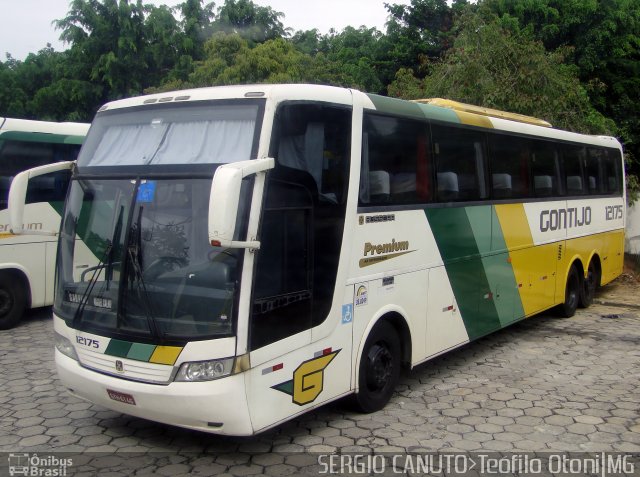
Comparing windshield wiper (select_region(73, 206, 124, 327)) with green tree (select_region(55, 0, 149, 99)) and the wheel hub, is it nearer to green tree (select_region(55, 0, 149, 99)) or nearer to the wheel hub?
the wheel hub

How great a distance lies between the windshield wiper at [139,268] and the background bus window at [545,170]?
6.07m

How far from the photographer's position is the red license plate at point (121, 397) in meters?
4.79

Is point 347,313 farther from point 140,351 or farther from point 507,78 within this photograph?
point 507,78

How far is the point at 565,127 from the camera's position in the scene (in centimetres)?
1480

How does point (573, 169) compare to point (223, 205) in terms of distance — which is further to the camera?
point (573, 169)

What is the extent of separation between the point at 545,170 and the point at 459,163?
2.67m

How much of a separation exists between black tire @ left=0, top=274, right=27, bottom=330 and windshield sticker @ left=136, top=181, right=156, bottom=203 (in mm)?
5388

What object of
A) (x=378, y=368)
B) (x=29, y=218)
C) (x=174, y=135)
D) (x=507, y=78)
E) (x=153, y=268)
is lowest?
(x=378, y=368)

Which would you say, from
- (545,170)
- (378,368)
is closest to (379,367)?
(378,368)

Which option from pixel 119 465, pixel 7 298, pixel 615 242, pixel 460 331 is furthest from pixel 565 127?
pixel 119 465

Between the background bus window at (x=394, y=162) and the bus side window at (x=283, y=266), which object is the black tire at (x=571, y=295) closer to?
the background bus window at (x=394, y=162)

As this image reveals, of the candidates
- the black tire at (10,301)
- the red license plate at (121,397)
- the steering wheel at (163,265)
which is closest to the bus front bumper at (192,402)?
the red license plate at (121,397)

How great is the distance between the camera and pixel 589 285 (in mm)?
11492

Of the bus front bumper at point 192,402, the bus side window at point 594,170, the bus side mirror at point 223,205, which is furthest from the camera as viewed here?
the bus side window at point 594,170
